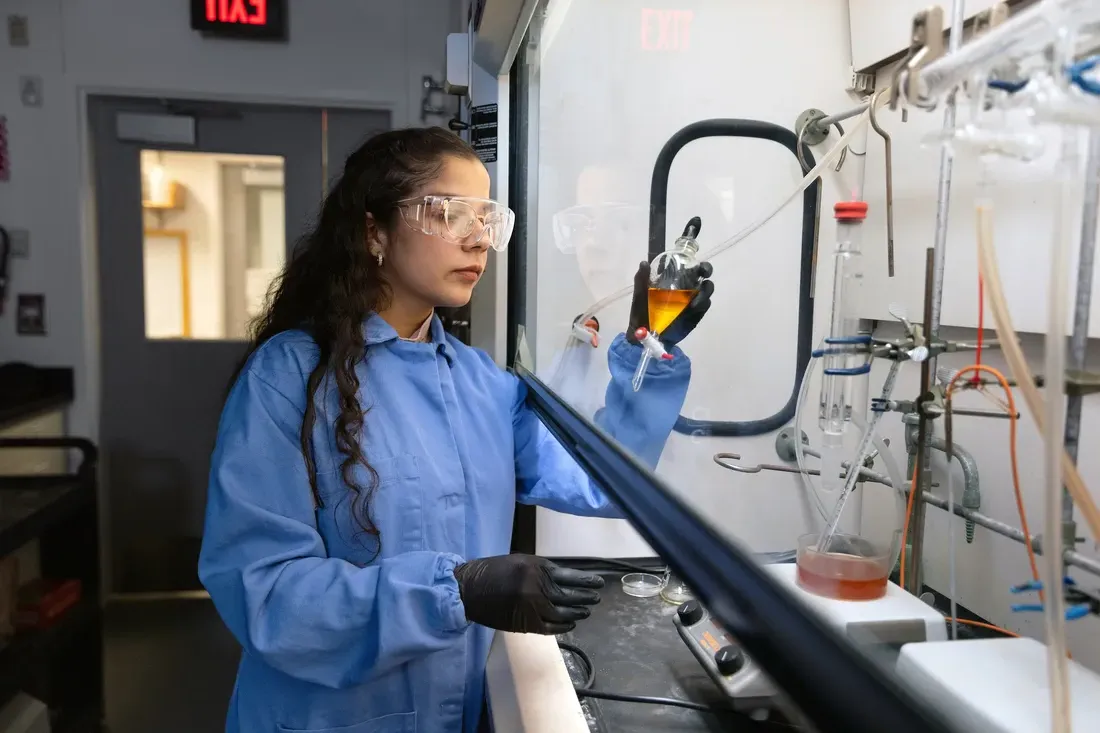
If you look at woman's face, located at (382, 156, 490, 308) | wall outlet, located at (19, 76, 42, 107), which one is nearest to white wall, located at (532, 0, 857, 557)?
woman's face, located at (382, 156, 490, 308)

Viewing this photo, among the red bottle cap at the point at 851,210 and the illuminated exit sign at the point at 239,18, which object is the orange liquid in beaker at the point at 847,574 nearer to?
the red bottle cap at the point at 851,210

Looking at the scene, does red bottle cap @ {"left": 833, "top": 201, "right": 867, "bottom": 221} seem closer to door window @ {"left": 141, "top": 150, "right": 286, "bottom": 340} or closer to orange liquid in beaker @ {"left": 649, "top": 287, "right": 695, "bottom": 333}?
orange liquid in beaker @ {"left": 649, "top": 287, "right": 695, "bottom": 333}

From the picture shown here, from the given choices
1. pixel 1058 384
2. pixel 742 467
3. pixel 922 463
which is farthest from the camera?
pixel 742 467

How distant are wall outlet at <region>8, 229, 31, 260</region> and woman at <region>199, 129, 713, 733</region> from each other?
1963 millimetres

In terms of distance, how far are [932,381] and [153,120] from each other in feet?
9.22

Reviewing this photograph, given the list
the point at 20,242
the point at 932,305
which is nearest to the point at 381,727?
the point at 932,305

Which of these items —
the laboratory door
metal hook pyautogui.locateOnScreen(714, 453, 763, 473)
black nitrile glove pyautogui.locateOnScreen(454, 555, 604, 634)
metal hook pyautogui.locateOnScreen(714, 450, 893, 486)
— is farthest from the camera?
the laboratory door

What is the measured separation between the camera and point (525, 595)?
763 mm

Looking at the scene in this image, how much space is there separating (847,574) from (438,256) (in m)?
0.66

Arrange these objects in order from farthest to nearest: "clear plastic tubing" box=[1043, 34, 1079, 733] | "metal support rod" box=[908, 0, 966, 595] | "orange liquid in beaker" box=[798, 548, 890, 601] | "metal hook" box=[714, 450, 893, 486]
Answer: "metal hook" box=[714, 450, 893, 486], "orange liquid in beaker" box=[798, 548, 890, 601], "metal support rod" box=[908, 0, 966, 595], "clear plastic tubing" box=[1043, 34, 1079, 733]

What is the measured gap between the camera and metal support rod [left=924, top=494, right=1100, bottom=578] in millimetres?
338

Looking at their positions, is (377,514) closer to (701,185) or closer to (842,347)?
(842,347)

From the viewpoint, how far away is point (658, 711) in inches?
34.6

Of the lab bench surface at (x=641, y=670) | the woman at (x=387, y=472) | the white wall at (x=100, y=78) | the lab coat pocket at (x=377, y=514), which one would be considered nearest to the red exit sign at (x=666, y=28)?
the woman at (x=387, y=472)
